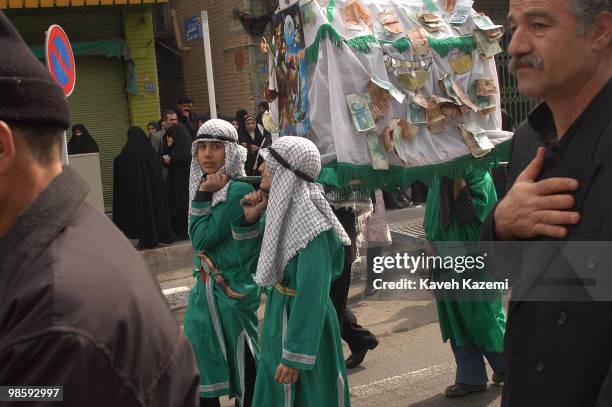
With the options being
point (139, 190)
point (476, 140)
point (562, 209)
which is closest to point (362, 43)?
point (476, 140)

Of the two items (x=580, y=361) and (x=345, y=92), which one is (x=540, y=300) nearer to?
(x=580, y=361)

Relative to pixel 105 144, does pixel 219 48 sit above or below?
above

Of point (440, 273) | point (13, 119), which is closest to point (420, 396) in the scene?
point (440, 273)

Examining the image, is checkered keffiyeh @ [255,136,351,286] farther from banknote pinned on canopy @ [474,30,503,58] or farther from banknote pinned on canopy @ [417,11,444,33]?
banknote pinned on canopy @ [474,30,503,58]

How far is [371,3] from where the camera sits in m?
4.76

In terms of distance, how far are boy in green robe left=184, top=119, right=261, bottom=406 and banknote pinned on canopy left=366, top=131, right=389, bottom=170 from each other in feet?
2.38

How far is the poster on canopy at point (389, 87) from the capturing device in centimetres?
443

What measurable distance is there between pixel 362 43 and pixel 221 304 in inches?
65.5

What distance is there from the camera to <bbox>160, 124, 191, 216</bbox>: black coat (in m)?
10.6

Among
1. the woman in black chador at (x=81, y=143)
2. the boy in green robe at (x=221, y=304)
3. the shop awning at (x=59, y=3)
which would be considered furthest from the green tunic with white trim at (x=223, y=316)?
the shop awning at (x=59, y=3)

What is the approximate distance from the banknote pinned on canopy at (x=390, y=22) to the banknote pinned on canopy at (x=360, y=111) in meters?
0.52

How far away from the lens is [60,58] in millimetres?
5293

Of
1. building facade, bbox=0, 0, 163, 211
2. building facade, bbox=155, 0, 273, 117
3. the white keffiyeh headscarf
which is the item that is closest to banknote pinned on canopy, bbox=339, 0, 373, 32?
the white keffiyeh headscarf

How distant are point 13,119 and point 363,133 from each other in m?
3.23
